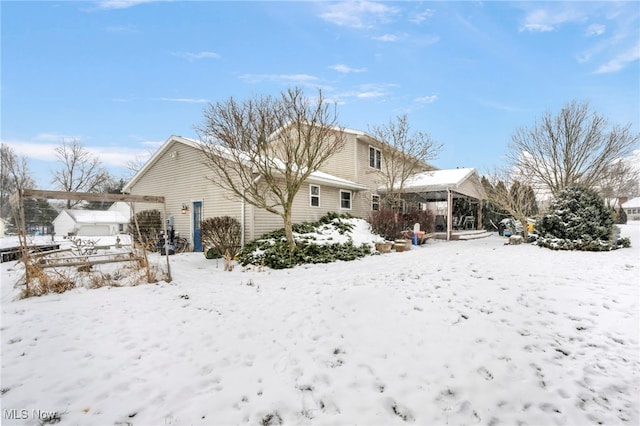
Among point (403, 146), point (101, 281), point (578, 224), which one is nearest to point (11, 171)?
point (101, 281)

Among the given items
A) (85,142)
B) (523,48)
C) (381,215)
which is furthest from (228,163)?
(85,142)

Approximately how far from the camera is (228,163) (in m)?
11.0

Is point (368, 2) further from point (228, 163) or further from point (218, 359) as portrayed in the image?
point (218, 359)

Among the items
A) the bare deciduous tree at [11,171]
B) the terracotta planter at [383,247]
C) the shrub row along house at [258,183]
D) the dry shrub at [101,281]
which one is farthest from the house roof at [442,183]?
the bare deciduous tree at [11,171]

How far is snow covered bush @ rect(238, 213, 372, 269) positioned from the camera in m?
8.86

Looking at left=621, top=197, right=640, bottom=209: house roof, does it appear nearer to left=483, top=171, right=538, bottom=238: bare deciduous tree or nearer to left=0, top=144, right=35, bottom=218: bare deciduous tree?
left=483, top=171, right=538, bottom=238: bare deciduous tree

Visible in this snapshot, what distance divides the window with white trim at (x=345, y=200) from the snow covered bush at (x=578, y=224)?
28.0 feet

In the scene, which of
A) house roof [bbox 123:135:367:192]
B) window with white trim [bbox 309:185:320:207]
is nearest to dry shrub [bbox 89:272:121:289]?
house roof [bbox 123:135:367:192]

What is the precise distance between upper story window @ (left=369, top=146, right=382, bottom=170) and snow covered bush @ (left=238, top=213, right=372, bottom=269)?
7.54 meters

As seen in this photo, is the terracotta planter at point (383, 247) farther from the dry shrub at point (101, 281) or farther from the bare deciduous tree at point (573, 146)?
the bare deciduous tree at point (573, 146)

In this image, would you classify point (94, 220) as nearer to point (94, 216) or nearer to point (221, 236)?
point (94, 216)

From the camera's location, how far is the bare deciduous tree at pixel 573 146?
13.9m

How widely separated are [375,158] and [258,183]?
386 inches

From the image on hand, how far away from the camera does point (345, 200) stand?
16.0 m
